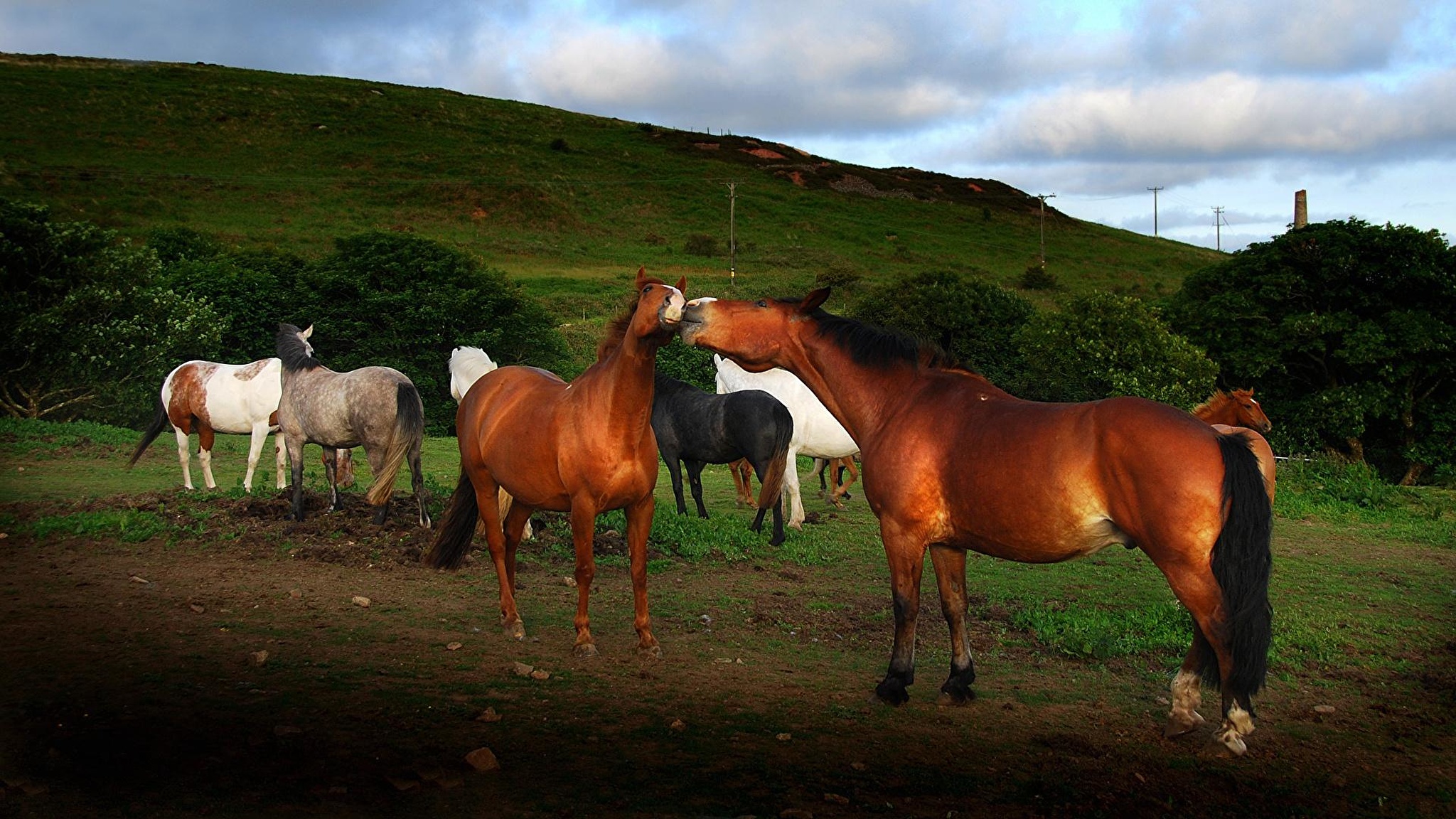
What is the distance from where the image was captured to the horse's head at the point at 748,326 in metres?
5.68

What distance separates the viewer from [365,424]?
998 centimetres

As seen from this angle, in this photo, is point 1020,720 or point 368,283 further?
point 368,283

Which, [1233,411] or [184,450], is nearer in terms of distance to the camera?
[1233,411]

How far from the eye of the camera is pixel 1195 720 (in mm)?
4895

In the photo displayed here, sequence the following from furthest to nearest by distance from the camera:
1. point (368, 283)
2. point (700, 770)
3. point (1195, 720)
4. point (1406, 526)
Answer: point (368, 283) → point (1406, 526) → point (1195, 720) → point (700, 770)

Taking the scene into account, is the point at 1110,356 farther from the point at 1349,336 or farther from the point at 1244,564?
the point at 1244,564

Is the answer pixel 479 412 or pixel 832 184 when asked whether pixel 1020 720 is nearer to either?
pixel 479 412

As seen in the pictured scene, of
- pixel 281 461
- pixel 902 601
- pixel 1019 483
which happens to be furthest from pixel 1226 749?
pixel 281 461

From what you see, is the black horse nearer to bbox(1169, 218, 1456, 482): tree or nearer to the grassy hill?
bbox(1169, 218, 1456, 482): tree

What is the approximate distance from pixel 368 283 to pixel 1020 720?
27.4 metres

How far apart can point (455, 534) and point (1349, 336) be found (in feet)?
82.0

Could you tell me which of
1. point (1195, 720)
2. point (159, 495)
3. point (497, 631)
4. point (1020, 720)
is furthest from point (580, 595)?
point (159, 495)

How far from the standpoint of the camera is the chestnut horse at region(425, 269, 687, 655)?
20.0 ft

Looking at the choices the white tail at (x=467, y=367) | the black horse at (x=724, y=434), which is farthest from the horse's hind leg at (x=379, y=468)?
the black horse at (x=724, y=434)
